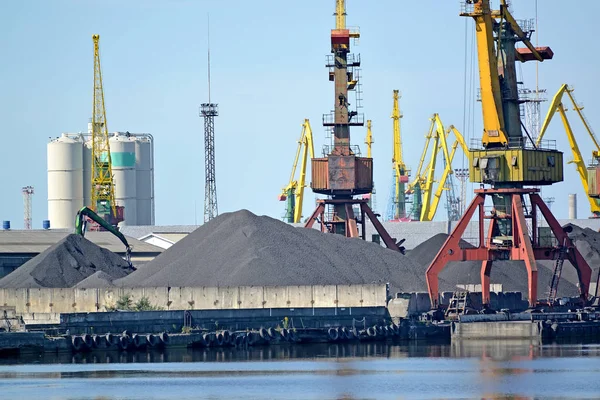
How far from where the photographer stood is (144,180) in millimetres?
178750

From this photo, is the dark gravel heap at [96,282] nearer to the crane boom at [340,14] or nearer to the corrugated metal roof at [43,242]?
the corrugated metal roof at [43,242]

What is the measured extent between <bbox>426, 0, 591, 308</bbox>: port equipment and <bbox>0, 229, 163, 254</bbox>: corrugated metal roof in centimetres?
4019

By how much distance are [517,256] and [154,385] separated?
33.2 m

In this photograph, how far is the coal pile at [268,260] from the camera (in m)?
90.6

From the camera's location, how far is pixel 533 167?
8969cm

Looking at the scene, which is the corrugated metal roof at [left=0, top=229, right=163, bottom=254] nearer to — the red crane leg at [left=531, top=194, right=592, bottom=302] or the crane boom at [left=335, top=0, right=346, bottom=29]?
the crane boom at [left=335, top=0, right=346, bottom=29]

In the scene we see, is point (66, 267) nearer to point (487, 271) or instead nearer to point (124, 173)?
point (487, 271)

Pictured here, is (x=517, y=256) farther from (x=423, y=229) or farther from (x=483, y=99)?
(x=423, y=229)

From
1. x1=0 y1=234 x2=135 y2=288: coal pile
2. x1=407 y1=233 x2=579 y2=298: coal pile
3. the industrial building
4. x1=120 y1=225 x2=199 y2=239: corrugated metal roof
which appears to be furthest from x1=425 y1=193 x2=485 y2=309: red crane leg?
the industrial building

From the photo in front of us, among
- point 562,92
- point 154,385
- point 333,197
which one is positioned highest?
point 562,92

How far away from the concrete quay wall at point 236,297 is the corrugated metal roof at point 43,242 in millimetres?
28415

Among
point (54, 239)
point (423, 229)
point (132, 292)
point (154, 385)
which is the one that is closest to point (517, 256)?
point (132, 292)

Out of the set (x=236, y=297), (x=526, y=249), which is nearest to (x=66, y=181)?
(x=236, y=297)

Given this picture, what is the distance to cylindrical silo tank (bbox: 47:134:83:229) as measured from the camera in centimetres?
17175
